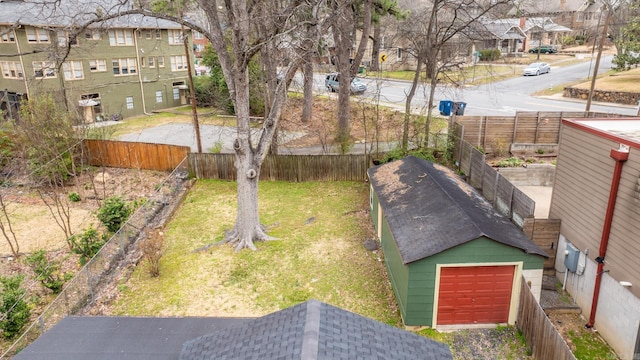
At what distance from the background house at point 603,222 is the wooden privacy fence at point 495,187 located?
0.90 metres

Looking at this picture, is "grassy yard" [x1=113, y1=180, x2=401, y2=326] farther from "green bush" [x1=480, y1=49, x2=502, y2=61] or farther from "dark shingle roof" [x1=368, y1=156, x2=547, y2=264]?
"green bush" [x1=480, y1=49, x2=502, y2=61]

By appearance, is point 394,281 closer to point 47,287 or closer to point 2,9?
point 47,287

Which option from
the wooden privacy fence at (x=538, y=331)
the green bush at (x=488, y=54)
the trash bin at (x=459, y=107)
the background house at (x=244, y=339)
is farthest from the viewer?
the green bush at (x=488, y=54)

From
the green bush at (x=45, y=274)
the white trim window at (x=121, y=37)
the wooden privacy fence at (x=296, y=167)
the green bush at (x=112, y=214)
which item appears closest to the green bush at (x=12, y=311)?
the green bush at (x=45, y=274)

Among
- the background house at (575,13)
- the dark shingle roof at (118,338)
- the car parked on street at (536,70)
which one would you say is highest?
the background house at (575,13)

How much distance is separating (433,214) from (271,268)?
521cm

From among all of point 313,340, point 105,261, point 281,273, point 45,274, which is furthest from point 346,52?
point 313,340

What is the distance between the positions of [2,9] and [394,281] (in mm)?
34981

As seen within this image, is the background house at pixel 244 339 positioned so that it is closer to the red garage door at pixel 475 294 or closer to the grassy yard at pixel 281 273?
the grassy yard at pixel 281 273

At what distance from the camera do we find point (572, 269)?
11547 millimetres

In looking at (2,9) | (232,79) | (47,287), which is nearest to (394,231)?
(232,79)

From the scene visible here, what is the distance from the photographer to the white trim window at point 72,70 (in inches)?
1299

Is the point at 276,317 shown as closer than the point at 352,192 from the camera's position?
Yes

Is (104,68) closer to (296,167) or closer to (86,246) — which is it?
(296,167)
